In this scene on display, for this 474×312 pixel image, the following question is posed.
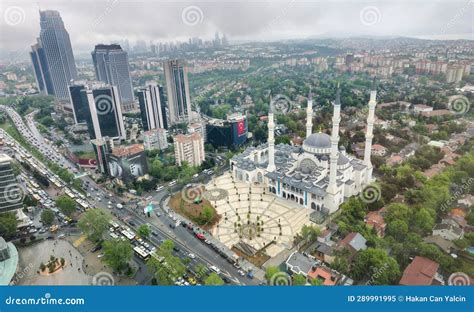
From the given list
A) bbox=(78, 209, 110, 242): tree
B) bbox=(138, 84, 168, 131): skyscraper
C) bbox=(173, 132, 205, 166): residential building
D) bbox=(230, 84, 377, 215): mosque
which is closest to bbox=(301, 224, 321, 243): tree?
bbox=(230, 84, 377, 215): mosque

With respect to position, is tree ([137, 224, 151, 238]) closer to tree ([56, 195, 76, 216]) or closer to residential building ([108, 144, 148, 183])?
tree ([56, 195, 76, 216])

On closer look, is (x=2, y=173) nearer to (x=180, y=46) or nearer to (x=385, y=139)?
(x=385, y=139)

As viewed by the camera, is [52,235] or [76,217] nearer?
[52,235]

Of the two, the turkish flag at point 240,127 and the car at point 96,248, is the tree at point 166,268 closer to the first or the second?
the car at point 96,248

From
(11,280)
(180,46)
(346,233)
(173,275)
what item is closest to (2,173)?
(11,280)

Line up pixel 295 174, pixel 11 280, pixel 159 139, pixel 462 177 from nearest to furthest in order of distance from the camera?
pixel 11 280, pixel 462 177, pixel 295 174, pixel 159 139

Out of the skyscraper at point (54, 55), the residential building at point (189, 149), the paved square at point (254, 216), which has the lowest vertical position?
the paved square at point (254, 216)

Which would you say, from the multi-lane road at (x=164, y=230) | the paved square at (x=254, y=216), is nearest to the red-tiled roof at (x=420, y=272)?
the paved square at (x=254, y=216)
